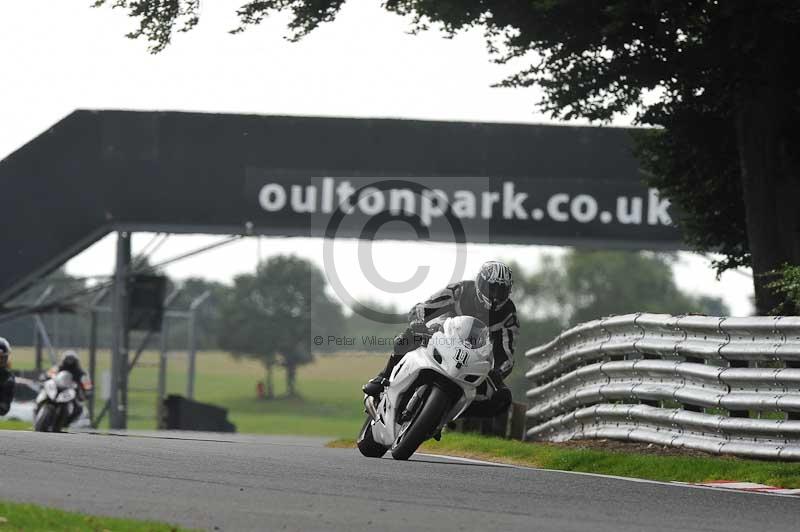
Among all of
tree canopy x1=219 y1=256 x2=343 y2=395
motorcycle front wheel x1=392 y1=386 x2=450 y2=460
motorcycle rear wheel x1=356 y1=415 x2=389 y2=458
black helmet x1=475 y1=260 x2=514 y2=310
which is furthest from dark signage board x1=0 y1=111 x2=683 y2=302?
tree canopy x1=219 y1=256 x2=343 y2=395

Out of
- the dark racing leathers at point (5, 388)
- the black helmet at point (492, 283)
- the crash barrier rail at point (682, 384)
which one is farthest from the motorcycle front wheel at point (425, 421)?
the dark racing leathers at point (5, 388)

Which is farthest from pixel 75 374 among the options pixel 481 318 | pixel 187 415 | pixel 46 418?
pixel 187 415

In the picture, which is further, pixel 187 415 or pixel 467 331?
pixel 187 415

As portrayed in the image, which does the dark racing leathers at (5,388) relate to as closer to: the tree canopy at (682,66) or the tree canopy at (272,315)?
the tree canopy at (682,66)

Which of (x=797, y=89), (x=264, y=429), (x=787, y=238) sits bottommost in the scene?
(x=264, y=429)

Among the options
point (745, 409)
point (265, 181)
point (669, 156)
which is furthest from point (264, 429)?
point (745, 409)

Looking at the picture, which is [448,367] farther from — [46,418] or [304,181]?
[304,181]

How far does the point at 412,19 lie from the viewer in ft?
61.6

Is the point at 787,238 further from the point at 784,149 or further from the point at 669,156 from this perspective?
the point at 669,156

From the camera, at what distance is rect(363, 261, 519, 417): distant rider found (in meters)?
12.5

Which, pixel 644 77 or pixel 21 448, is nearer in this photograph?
pixel 21 448

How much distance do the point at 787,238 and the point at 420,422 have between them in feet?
25.1

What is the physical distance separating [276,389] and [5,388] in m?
82.3

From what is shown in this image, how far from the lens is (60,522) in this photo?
830cm
